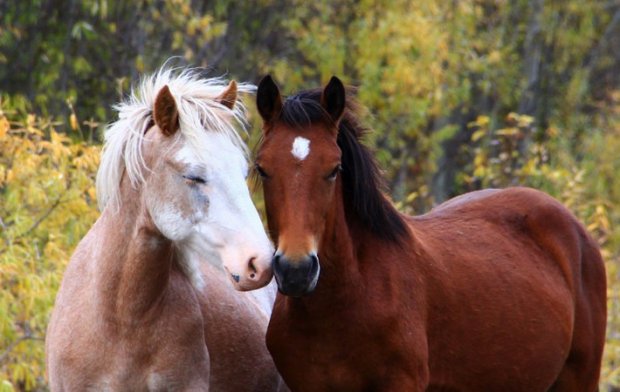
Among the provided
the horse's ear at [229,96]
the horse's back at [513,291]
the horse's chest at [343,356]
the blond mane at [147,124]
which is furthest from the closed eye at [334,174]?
the horse's back at [513,291]

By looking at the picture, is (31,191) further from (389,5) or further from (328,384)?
(389,5)

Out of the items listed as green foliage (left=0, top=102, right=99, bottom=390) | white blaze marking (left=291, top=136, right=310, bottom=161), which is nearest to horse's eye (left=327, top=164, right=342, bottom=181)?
white blaze marking (left=291, top=136, right=310, bottom=161)

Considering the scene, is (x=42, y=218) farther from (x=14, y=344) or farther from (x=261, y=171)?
(x=261, y=171)

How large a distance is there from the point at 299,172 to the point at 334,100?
0.43 m

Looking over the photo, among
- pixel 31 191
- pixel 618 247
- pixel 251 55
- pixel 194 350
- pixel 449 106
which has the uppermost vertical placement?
pixel 194 350

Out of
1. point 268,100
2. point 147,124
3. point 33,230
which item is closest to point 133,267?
point 147,124

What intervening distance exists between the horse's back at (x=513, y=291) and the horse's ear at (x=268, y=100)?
103cm

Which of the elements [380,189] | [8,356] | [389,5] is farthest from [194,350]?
[389,5]

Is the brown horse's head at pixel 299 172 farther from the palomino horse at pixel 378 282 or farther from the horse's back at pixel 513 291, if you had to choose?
the horse's back at pixel 513 291

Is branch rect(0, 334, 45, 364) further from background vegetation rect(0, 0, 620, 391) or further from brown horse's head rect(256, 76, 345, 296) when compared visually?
brown horse's head rect(256, 76, 345, 296)

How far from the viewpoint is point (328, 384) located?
16.7 feet

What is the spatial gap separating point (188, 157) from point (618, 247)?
11724mm

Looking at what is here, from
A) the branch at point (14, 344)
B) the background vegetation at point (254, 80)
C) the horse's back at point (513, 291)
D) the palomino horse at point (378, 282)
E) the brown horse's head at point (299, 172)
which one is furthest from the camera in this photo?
the background vegetation at point (254, 80)

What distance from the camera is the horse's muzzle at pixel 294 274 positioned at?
15.1ft
